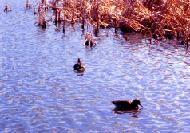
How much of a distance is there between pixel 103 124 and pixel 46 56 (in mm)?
15747

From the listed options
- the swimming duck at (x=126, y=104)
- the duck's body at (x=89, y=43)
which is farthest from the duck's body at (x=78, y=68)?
the duck's body at (x=89, y=43)

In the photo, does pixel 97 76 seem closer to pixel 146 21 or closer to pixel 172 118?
pixel 172 118

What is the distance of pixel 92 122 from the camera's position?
24812 mm

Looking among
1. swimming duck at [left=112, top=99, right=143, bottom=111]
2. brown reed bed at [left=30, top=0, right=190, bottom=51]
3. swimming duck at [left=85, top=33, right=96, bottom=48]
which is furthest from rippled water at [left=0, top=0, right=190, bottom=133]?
brown reed bed at [left=30, top=0, right=190, bottom=51]

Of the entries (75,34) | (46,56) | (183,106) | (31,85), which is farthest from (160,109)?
(75,34)

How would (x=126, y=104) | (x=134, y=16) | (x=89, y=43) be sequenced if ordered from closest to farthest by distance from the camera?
1. (x=126, y=104)
2. (x=89, y=43)
3. (x=134, y=16)

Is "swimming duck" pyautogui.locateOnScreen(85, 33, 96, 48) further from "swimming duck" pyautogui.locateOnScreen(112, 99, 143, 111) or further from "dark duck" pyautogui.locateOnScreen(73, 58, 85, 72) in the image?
"swimming duck" pyautogui.locateOnScreen(112, 99, 143, 111)

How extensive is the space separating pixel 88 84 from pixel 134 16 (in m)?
19.3

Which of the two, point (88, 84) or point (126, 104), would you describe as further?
point (88, 84)

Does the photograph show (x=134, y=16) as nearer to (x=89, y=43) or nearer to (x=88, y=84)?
(x=89, y=43)

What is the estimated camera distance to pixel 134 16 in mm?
49406

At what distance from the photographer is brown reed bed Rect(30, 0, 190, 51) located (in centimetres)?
4597

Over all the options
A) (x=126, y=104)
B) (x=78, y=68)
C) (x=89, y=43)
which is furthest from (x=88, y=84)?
(x=89, y=43)

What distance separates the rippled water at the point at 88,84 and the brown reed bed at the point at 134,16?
209cm
